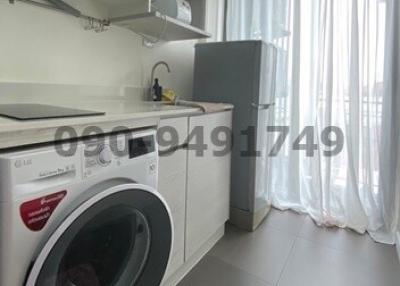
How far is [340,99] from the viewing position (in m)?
2.23

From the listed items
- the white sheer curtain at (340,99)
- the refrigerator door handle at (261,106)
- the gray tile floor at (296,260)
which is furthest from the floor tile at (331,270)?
the refrigerator door handle at (261,106)

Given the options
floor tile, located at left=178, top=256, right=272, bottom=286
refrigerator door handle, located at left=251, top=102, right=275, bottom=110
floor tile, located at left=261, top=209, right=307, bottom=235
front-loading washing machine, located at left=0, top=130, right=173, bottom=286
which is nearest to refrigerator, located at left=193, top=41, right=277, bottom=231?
refrigerator door handle, located at left=251, top=102, right=275, bottom=110

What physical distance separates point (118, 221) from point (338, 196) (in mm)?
1945

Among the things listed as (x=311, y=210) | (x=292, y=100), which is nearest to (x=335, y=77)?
(x=292, y=100)

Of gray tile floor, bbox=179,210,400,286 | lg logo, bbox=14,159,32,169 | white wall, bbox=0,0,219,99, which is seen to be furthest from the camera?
gray tile floor, bbox=179,210,400,286

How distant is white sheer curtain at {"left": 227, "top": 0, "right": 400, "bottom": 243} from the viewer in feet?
6.84

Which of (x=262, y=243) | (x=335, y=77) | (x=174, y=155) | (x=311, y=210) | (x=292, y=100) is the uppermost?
(x=335, y=77)

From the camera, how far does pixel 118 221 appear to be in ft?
3.33

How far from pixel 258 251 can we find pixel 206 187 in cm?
62

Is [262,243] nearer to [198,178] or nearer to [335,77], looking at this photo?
[198,178]

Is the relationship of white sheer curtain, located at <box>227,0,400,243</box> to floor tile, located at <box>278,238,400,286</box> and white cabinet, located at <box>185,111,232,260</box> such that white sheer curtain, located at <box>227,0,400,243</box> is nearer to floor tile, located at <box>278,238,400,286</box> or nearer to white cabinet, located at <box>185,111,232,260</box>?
floor tile, located at <box>278,238,400,286</box>

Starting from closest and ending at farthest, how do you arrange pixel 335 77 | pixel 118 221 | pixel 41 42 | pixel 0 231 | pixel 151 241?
pixel 0 231 < pixel 118 221 < pixel 151 241 < pixel 41 42 < pixel 335 77

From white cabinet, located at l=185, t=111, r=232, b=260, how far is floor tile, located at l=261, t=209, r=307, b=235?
0.55 metres

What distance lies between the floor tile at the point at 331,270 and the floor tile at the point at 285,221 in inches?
10.8
